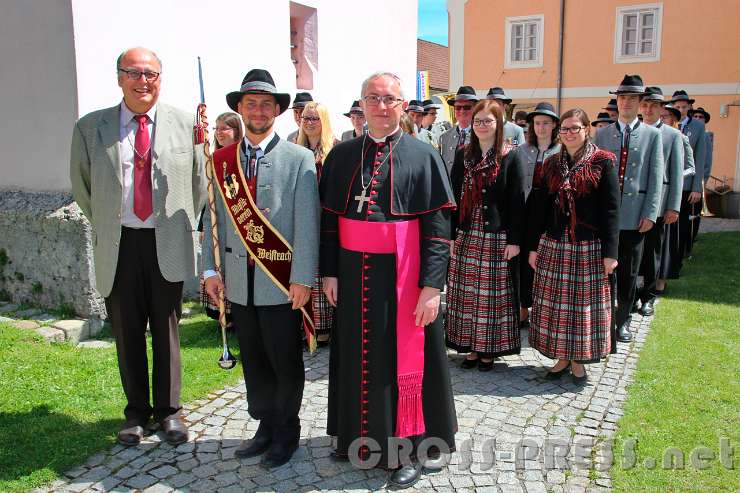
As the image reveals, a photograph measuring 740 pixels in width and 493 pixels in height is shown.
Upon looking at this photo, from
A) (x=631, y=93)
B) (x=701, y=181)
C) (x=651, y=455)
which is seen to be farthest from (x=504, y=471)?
(x=701, y=181)

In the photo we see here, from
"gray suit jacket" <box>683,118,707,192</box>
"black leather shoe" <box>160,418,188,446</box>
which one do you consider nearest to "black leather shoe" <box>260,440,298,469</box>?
"black leather shoe" <box>160,418,188,446</box>

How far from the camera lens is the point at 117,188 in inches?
141

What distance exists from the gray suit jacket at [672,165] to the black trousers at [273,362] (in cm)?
420

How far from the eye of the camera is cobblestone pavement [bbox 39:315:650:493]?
11.0 ft

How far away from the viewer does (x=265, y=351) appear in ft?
11.6

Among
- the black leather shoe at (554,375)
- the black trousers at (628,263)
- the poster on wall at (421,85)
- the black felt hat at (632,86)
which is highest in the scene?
the poster on wall at (421,85)

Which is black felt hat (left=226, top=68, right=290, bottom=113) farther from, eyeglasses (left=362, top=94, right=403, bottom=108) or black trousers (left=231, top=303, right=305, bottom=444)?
black trousers (left=231, top=303, right=305, bottom=444)

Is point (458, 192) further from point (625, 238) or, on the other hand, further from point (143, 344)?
point (143, 344)

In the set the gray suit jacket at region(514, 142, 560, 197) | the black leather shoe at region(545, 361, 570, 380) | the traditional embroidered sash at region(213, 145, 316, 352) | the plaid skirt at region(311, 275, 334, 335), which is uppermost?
the gray suit jacket at region(514, 142, 560, 197)

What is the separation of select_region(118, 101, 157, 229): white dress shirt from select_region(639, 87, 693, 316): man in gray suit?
4.71m

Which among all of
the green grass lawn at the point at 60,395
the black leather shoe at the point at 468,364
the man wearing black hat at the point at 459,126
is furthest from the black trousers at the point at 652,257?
the green grass lawn at the point at 60,395

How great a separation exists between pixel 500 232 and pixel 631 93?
188 centimetres

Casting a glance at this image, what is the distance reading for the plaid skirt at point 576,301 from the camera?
457 centimetres

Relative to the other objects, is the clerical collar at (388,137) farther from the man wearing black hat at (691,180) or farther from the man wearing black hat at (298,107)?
the man wearing black hat at (691,180)
